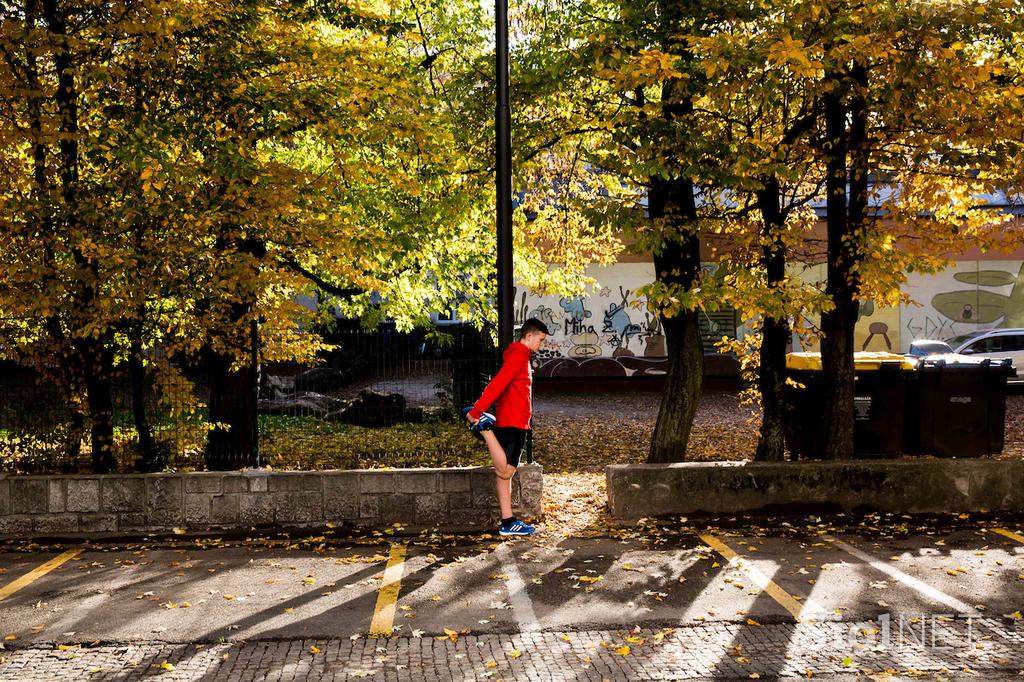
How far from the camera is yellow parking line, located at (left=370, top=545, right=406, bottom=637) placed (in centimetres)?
552

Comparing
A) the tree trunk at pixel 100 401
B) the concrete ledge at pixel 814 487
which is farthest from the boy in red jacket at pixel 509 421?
the tree trunk at pixel 100 401

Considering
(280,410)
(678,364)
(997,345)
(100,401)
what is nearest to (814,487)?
(678,364)

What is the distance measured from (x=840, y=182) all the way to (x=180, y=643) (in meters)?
7.47

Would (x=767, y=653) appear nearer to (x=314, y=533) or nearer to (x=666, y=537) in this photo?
(x=666, y=537)

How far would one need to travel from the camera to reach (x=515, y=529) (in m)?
7.95

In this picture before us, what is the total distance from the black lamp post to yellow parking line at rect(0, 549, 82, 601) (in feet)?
13.3

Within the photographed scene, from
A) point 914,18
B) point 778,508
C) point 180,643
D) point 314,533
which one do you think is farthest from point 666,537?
point 914,18

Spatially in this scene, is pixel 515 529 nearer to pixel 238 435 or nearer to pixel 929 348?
pixel 238 435

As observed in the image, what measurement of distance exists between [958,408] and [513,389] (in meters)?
6.01

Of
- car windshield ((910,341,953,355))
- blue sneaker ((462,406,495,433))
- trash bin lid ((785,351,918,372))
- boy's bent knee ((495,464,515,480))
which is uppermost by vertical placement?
trash bin lid ((785,351,918,372))

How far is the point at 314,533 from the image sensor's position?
8289 millimetres

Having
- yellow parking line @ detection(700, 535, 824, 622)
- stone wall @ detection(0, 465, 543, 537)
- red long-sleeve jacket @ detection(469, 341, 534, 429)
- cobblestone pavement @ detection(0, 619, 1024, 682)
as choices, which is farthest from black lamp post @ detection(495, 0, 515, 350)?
cobblestone pavement @ detection(0, 619, 1024, 682)

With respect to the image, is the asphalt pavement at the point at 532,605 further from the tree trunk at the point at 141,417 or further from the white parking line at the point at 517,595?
the tree trunk at the point at 141,417

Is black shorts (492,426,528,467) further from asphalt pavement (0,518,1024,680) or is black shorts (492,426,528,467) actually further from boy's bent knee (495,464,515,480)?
asphalt pavement (0,518,1024,680)
